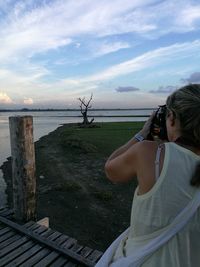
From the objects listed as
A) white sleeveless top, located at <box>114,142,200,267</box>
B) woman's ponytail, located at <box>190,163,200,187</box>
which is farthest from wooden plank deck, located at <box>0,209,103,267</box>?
woman's ponytail, located at <box>190,163,200,187</box>

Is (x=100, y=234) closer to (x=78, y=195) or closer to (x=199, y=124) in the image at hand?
(x=78, y=195)

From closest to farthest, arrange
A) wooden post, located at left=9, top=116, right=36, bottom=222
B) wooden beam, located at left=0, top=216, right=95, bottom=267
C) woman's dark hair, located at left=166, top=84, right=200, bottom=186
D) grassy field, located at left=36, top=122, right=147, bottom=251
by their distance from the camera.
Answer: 1. woman's dark hair, located at left=166, top=84, right=200, bottom=186
2. wooden beam, located at left=0, top=216, right=95, bottom=267
3. wooden post, located at left=9, top=116, right=36, bottom=222
4. grassy field, located at left=36, top=122, right=147, bottom=251

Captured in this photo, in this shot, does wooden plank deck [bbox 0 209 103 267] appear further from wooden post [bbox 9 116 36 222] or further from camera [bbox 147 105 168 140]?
camera [bbox 147 105 168 140]

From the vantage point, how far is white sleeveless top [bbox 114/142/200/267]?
1542 mm

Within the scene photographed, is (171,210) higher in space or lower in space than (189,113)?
lower

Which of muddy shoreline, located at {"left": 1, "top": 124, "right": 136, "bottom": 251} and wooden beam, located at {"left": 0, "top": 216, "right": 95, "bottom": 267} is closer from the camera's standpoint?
wooden beam, located at {"left": 0, "top": 216, "right": 95, "bottom": 267}

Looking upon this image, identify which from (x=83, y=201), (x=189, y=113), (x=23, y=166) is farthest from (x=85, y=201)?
(x=189, y=113)

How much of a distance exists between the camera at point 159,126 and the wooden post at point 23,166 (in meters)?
3.87

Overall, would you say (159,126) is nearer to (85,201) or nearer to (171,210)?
(171,210)

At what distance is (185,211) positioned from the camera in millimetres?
1557

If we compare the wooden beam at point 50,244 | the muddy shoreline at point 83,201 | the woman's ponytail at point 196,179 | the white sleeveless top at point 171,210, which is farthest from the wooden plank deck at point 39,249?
the woman's ponytail at point 196,179

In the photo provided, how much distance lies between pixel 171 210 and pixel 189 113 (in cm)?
47

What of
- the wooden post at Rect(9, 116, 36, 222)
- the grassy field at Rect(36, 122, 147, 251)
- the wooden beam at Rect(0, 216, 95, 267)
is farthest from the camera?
the grassy field at Rect(36, 122, 147, 251)

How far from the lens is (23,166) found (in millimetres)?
5535
